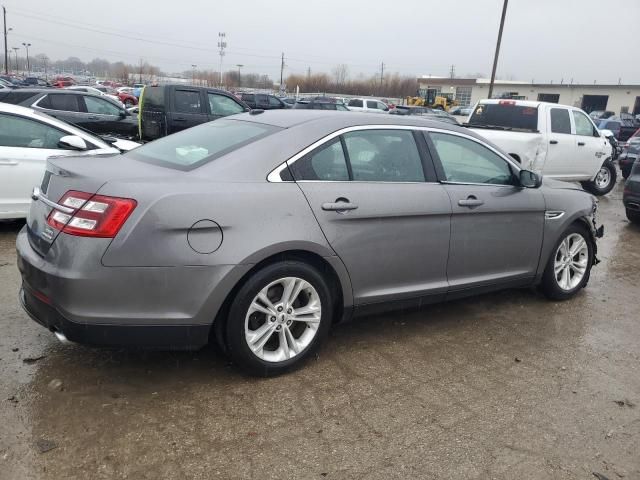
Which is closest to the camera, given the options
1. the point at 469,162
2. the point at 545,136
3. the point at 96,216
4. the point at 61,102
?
the point at 96,216

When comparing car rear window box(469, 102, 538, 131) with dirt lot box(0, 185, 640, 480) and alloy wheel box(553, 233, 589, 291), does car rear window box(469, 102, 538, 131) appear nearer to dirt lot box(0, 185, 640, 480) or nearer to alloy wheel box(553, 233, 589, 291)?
alloy wheel box(553, 233, 589, 291)

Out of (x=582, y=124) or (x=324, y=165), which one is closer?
(x=324, y=165)

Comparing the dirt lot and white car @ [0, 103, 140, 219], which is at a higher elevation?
white car @ [0, 103, 140, 219]

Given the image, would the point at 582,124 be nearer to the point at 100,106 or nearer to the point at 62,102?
the point at 100,106

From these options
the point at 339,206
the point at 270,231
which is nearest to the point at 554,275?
the point at 339,206

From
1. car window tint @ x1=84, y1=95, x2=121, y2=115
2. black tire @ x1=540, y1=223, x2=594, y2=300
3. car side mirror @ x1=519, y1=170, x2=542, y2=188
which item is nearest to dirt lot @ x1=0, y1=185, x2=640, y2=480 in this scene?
black tire @ x1=540, y1=223, x2=594, y2=300

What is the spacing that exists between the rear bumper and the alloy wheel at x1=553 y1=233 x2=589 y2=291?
334cm

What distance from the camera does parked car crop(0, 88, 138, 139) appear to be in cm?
1045

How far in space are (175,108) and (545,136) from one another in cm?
719

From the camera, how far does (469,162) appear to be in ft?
14.0

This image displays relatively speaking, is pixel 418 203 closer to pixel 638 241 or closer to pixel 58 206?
pixel 58 206

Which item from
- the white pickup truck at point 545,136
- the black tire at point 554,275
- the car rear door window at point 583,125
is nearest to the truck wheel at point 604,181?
the white pickup truck at point 545,136

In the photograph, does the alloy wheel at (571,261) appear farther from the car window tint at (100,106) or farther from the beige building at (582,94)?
the beige building at (582,94)

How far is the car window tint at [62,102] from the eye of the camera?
1067cm
